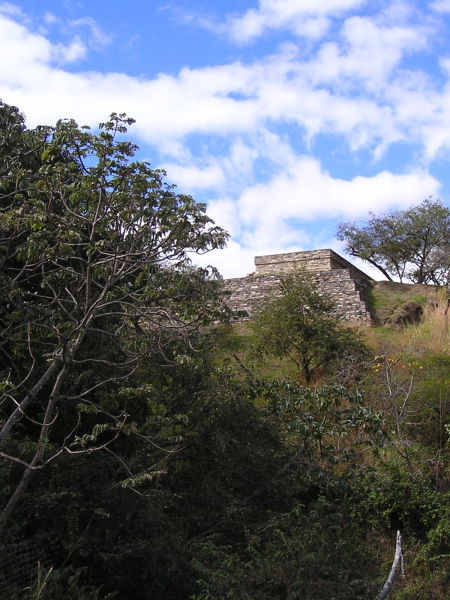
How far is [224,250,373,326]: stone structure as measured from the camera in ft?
66.6

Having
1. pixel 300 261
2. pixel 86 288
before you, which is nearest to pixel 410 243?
pixel 300 261

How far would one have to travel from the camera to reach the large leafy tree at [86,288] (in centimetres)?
714

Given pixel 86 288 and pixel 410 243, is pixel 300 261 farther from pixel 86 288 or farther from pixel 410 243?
pixel 86 288

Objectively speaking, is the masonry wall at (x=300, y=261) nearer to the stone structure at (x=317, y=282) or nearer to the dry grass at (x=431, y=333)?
the stone structure at (x=317, y=282)

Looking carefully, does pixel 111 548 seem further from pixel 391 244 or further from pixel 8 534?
pixel 391 244

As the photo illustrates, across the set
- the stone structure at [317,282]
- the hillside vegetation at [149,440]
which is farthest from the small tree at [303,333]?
the hillside vegetation at [149,440]

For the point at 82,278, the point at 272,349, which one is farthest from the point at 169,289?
the point at 272,349

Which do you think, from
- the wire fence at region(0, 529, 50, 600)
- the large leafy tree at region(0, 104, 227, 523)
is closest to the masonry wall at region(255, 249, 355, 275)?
the large leafy tree at region(0, 104, 227, 523)

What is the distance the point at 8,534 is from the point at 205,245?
11.6 ft

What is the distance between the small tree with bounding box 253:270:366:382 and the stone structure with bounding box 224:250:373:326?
2154 millimetres

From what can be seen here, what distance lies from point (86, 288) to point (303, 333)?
8643 mm

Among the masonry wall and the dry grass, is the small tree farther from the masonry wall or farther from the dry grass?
the masonry wall

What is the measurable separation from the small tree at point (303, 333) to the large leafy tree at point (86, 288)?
6380 mm

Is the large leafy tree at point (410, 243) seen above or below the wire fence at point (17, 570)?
above
